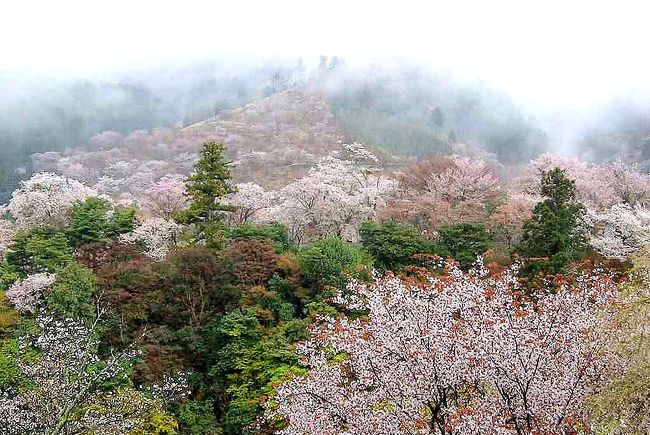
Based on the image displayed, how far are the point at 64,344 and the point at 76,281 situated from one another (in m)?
2.65

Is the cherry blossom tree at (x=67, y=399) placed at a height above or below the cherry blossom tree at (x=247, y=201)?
above

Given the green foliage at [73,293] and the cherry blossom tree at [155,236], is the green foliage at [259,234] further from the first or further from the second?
the green foliage at [73,293]

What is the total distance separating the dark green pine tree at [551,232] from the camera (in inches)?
602

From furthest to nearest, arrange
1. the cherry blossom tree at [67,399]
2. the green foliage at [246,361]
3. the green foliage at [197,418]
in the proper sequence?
1. the green foliage at [197,418]
2. the green foliage at [246,361]
3. the cherry blossom tree at [67,399]

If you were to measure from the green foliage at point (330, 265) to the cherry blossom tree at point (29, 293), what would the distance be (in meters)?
7.81

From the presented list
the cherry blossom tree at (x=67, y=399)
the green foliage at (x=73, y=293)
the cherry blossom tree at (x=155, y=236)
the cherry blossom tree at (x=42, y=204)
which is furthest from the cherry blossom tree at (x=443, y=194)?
the cherry blossom tree at (x=42, y=204)

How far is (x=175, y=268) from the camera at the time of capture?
1777 centimetres

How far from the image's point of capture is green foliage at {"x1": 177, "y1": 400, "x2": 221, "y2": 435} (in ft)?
48.9

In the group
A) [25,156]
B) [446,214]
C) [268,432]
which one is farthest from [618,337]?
[25,156]

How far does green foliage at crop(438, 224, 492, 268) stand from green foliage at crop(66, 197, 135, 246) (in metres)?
11.9

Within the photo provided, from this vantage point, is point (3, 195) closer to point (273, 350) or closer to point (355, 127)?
point (355, 127)

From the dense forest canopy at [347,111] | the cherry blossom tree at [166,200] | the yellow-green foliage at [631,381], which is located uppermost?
the yellow-green foliage at [631,381]

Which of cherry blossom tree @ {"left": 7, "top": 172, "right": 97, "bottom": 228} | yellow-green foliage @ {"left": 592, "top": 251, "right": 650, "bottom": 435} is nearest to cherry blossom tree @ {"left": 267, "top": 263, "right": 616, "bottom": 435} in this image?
yellow-green foliage @ {"left": 592, "top": 251, "right": 650, "bottom": 435}

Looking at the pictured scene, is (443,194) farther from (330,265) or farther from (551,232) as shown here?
(330,265)
